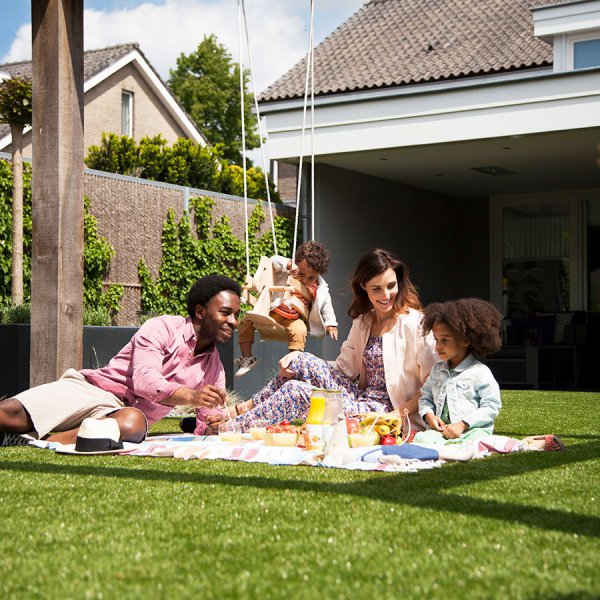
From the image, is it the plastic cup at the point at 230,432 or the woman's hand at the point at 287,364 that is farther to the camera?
the woman's hand at the point at 287,364

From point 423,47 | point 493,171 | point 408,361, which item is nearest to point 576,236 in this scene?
point 493,171

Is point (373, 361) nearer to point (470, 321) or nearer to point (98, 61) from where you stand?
point (470, 321)

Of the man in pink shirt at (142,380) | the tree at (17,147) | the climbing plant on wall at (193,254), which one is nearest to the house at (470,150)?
the climbing plant on wall at (193,254)

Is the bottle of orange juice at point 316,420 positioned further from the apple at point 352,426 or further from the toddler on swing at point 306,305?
the toddler on swing at point 306,305

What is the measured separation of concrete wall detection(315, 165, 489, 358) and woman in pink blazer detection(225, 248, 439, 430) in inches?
334

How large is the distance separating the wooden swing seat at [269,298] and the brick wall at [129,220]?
8.99ft

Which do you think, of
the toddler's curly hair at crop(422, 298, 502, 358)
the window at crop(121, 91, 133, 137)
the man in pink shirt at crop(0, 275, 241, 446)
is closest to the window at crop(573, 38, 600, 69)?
the toddler's curly hair at crop(422, 298, 502, 358)

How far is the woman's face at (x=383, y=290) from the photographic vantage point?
16.3 feet

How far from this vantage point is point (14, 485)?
3.49 metres

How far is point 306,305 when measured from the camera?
762 cm

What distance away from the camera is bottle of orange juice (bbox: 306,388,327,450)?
4441mm

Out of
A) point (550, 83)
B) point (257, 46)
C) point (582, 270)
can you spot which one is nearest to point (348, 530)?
point (550, 83)

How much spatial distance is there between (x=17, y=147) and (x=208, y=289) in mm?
4408

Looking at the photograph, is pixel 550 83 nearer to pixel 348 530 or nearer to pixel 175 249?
pixel 175 249
